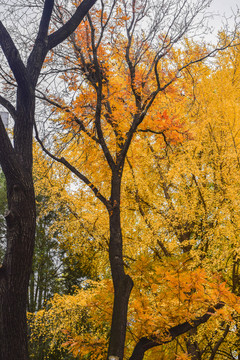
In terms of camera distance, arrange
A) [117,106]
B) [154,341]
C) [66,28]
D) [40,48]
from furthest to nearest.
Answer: [117,106]
[154,341]
[66,28]
[40,48]

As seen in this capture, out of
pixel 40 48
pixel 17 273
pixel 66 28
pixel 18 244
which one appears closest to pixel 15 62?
pixel 40 48

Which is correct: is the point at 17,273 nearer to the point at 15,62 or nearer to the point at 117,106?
the point at 15,62

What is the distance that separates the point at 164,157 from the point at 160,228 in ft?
5.39

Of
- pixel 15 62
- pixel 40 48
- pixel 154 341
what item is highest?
pixel 40 48

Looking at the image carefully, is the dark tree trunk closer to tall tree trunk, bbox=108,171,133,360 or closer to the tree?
the tree

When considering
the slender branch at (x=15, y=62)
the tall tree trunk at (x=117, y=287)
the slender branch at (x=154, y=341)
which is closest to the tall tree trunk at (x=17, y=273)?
the slender branch at (x=15, y=62)

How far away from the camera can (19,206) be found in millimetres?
2684

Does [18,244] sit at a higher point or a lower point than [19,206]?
lower

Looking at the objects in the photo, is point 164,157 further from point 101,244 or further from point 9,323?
point 9,323

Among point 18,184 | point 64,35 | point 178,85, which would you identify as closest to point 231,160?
point 178,85

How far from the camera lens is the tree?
96.4 inches

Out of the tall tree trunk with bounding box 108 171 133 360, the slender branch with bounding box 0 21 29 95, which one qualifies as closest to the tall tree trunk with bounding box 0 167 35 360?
the slender branch with bounding box 0 21 29 95

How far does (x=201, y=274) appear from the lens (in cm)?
314

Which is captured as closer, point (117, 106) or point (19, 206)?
point (19, 206)
